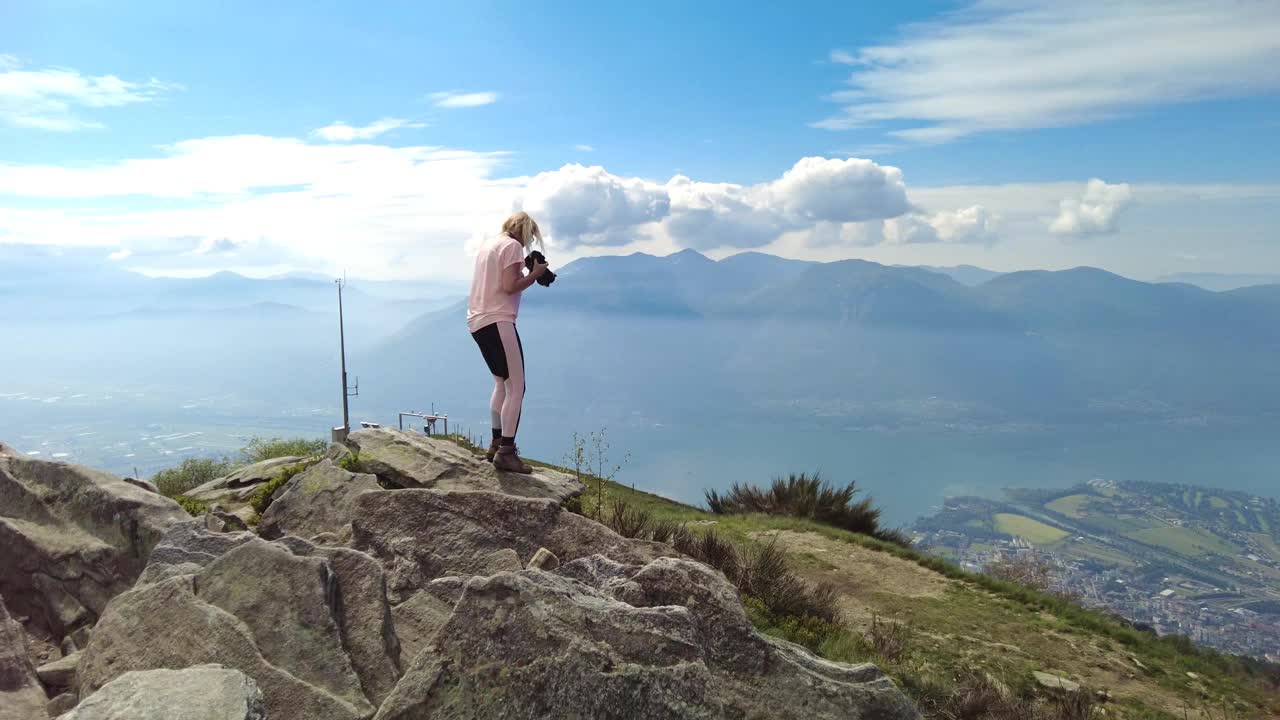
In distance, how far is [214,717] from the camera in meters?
3.87

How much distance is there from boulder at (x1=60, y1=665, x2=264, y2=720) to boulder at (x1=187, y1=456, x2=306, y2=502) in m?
7.97

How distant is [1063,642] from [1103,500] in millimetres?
222431

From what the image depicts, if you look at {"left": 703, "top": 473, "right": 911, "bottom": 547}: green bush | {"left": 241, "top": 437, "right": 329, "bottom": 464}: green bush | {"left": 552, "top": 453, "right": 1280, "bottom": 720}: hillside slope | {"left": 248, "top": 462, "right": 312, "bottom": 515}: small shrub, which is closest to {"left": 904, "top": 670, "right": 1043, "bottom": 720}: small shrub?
{"left": 552, "top": 453, "right": 1280, "bottom": 720}: hillside slope

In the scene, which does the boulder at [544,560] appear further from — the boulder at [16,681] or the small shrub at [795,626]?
the boulder at [16,681]

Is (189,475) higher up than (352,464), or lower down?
lower down

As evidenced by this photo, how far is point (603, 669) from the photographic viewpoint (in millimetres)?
4207

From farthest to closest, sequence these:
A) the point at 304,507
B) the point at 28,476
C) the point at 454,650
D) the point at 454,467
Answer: the point at 454,467
the point at 304,507
the point at 28,476
the point at 454,650

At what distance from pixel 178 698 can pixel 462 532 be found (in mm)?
3636

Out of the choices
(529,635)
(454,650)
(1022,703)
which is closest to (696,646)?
(529,635)

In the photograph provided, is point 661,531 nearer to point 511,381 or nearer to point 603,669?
point 511,381

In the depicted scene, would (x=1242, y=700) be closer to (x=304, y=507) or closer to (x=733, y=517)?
(x=733, y=517)

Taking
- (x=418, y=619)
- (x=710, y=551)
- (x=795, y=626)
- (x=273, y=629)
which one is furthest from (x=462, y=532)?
(x=710, y=551)

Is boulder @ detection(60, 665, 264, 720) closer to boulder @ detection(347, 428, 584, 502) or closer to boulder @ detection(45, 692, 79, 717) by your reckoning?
boulder @ detection(45, 692, 79, 717)

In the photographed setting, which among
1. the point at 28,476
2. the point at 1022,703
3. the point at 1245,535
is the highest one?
the point at 28,476
